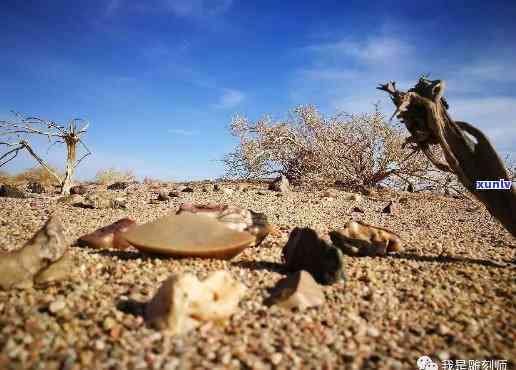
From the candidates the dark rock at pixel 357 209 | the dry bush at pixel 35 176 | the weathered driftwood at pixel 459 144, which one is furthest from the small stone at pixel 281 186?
the dry bush at pixel 35 176

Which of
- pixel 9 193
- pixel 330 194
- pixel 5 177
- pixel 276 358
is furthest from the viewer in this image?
pixel 5 177

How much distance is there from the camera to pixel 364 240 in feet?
11.1

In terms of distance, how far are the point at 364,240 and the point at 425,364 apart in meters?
1.64

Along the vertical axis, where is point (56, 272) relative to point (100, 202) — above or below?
below

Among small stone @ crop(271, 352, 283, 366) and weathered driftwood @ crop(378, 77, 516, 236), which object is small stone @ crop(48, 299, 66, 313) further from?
weathered driftwood @ crop(378, 77, 516, 236)

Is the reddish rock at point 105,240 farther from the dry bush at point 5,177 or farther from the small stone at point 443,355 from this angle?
the dry bush at point 5,177

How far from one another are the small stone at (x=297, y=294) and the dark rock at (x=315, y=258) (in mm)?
230

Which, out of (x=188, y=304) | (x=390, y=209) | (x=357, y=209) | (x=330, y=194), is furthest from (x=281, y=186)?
(x=188, y=304)

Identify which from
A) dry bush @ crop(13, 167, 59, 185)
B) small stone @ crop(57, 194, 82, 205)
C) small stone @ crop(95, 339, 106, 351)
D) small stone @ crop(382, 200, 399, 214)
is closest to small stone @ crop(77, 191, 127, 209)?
small stone @ crop(57, 194, 82, 205)

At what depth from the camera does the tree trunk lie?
308 inches

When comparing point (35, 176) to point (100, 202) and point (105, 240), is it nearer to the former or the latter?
point (100, 202)

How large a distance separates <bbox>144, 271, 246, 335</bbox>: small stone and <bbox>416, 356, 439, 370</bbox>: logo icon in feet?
3.20

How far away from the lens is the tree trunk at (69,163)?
781 cm

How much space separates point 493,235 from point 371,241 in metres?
2.59
